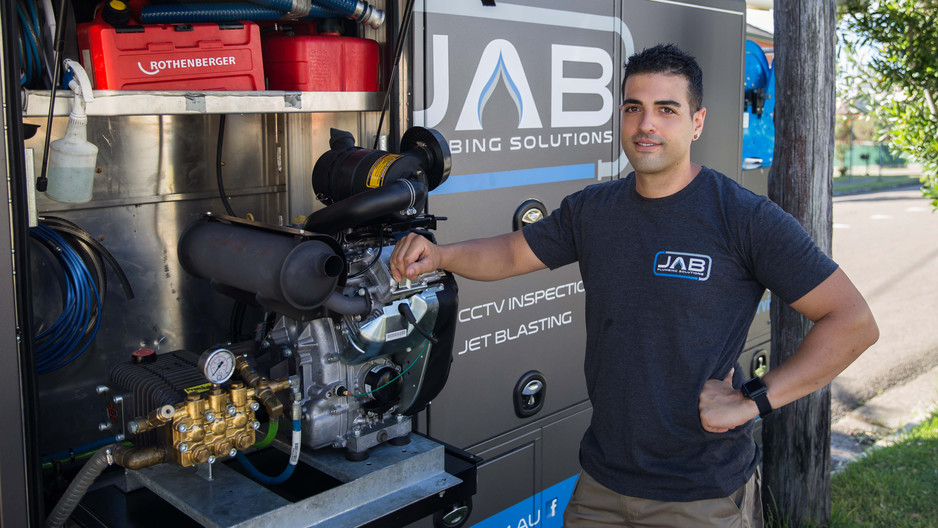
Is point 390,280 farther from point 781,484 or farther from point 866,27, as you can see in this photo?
point 866,27

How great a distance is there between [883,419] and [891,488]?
162cm

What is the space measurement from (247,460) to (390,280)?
0.60 metres

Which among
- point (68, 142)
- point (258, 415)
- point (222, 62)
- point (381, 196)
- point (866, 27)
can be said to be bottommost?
point (258, 415)

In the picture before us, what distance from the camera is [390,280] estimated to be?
218 centimetres

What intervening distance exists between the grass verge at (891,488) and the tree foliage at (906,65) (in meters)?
1.69

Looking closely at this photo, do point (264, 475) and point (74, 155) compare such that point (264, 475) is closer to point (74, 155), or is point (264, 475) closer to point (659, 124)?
point (74, 155)

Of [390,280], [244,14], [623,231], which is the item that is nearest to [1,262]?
[390,280]

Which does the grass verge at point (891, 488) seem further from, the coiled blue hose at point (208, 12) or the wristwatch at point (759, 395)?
the coiled blue hose at point (208, 12)

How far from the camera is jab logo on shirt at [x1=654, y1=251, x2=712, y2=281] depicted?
217 centimetres

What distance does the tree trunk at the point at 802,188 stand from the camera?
3826mm

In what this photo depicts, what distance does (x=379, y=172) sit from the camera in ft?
7.29

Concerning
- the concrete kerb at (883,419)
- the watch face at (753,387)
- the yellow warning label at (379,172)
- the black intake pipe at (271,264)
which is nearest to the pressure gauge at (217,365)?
the black intake pipe at (271,264)

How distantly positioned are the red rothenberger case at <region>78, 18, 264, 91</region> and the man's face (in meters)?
1.02

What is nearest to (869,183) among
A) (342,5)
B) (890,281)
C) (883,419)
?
(890,281)
